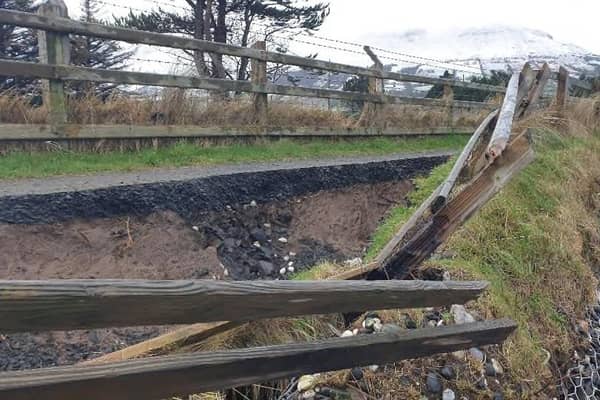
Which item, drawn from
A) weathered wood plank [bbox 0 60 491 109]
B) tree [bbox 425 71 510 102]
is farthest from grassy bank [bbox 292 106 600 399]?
tree [bbox 425 71 510 102]

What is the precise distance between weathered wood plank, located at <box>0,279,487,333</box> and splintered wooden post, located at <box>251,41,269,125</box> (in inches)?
182

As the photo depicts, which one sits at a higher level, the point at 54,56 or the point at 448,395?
the point at 54,56

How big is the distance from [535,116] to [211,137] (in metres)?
4.19

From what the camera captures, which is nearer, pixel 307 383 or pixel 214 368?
pixel 214 368

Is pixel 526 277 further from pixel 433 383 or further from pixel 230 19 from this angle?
pixel 230 19

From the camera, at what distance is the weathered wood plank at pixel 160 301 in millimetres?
1203

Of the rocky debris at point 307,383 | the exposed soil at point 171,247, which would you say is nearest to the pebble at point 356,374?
the rocky debris at point 307,383

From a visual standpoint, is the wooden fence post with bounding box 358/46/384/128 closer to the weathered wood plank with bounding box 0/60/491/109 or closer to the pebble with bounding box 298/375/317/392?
the weathered wood plank with bounding box 0/60/491/109

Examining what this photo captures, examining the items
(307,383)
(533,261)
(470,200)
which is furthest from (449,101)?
(307,383)

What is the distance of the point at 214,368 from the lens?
1.62 m

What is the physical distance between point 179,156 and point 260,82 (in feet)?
5.16

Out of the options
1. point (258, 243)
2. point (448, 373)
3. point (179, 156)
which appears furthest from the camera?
point (179, 156)

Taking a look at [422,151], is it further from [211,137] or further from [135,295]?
[135,295]

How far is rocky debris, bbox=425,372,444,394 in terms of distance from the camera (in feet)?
8.51
